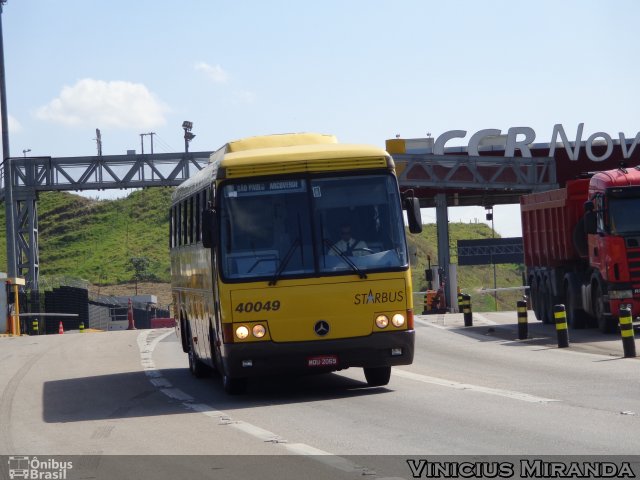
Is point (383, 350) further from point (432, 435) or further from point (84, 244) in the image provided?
point (84, 244)

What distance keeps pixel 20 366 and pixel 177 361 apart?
3237 mm

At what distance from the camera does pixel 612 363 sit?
20.1 metres

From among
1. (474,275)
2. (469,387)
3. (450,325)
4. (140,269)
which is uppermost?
(140,269)

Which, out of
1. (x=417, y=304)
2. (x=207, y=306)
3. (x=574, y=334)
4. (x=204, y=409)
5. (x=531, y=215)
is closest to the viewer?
(x=204, y=409)

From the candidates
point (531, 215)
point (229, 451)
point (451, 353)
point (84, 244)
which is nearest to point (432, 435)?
point (229, 451)

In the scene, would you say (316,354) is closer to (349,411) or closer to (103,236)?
(349,411)

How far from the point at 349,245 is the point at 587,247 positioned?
15.1m

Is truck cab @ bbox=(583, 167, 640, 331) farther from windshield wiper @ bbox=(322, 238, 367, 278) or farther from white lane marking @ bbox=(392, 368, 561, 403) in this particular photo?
windshield wiper @ bbox=(322, 238, 367, 278)

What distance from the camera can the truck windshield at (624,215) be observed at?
88.9ft

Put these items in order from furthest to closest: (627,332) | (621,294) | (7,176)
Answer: (7,176)
(621,294)
(627,332)

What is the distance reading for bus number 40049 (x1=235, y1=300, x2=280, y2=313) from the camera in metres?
15.5

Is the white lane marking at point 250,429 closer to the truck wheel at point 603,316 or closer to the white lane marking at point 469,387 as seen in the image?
the white lane marking at point 469,387

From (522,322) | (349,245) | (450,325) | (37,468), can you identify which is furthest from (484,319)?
(37,468)

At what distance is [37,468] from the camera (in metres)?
10.9
